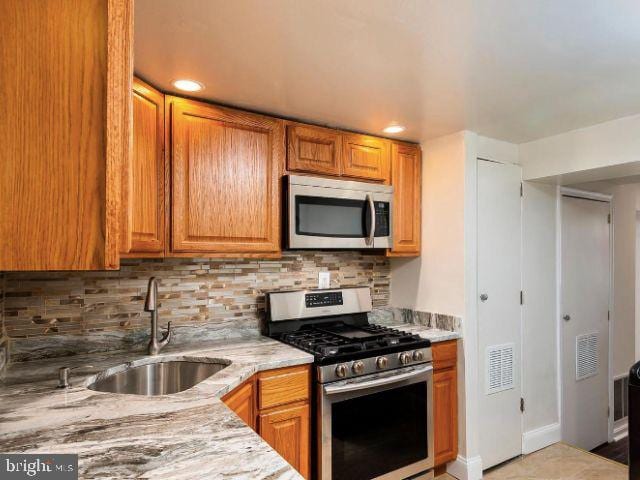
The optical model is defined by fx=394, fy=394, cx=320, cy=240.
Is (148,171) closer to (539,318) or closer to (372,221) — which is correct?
(372,221)

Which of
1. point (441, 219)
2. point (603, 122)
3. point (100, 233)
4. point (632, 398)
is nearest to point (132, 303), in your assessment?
point (100, 233)

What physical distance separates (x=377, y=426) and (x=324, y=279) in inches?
40.0

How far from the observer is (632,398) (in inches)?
81.4

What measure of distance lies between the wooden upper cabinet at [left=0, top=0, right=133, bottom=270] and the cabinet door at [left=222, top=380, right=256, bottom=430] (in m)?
1.04

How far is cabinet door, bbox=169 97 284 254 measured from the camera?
2.02 meters

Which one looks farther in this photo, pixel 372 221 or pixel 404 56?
pixel 372 221

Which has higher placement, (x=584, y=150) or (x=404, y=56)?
(x=404, y=56)

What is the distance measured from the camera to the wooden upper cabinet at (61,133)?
2.26 feet

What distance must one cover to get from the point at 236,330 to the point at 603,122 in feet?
8.40

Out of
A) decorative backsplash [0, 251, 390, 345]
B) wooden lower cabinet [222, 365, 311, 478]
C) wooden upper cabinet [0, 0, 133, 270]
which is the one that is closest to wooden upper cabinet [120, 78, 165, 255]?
decorative backsplash [0, 251, 390, 345]

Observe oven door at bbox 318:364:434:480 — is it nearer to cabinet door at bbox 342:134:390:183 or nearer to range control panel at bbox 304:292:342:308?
range control panel at bbox 304:292:342:308

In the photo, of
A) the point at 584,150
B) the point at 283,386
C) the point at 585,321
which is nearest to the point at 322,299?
the point at 283,386

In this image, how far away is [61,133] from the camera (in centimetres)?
71

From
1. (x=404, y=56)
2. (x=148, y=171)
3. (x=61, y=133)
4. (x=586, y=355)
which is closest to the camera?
(x=61, y=133)
